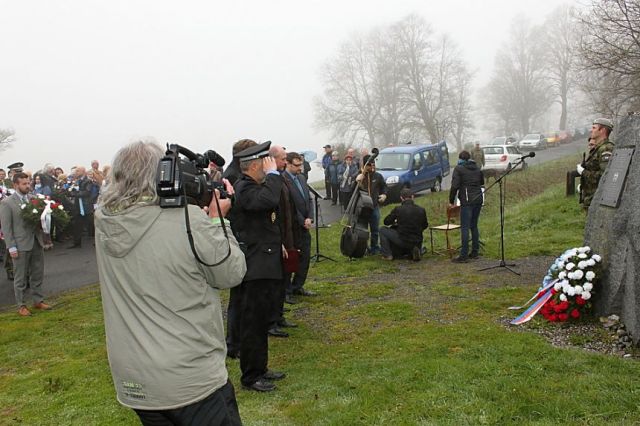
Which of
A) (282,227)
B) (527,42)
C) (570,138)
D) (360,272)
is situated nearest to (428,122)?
(570,138)

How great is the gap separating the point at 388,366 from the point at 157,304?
327 cm

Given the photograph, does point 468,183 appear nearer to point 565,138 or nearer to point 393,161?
point 393,161

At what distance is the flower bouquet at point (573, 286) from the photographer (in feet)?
19.4

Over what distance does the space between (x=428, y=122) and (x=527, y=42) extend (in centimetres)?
2660

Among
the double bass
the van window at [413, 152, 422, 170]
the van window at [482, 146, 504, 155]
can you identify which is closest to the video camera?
the double bass

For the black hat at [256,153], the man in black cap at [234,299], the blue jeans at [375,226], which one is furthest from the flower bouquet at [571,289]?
the blue jeans at [375,226]

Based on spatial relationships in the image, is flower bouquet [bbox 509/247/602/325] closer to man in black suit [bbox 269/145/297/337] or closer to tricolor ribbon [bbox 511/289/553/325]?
tricolor ribbon [bbox 511/289/553/325]

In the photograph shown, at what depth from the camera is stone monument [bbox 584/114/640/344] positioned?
17.4 ft

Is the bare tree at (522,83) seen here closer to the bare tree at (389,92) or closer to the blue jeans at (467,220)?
the bare tree at (389,92)

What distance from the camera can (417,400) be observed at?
14.3ft

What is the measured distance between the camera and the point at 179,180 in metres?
2.35

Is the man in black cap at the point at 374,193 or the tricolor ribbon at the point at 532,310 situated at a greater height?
the man in black cap at the point at 374,193

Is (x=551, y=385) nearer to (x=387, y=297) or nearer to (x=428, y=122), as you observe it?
(x=387, y=297)

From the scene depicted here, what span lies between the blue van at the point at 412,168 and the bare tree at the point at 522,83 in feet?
168
